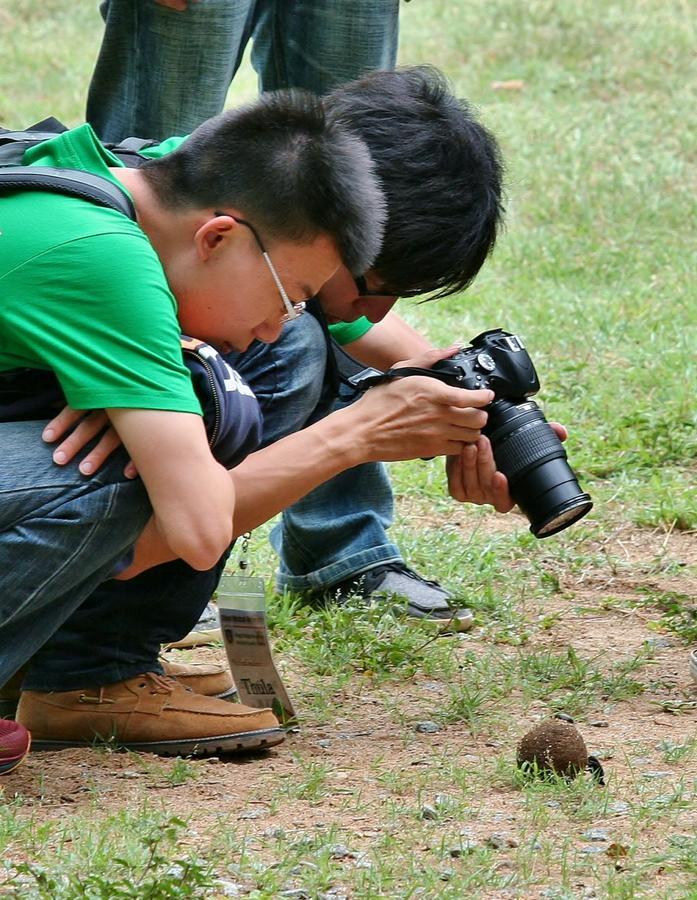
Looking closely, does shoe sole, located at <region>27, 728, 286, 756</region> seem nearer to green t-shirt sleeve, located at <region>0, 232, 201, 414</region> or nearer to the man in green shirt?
the man in green shirt

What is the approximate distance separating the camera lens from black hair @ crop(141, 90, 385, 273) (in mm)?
514

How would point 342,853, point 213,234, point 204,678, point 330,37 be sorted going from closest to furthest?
point 342,853 < point 213,234 < point 204,678 < point 330,37

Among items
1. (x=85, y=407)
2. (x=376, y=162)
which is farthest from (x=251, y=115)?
(x=85, y=407)

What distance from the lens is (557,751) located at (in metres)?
2.48

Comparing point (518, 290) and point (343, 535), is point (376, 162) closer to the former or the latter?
point (343, 535)

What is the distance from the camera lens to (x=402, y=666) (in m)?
3.22

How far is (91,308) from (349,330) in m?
1.11

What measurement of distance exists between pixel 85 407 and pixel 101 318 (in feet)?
0.46

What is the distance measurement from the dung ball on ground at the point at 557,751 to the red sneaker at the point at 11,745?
0.86 m

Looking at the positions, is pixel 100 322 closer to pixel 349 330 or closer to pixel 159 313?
pixel 159 313

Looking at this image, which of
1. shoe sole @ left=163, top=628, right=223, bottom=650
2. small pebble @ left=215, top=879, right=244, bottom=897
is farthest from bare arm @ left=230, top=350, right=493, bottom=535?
small pebble @ left=215, top=879, right=244, bottom=897

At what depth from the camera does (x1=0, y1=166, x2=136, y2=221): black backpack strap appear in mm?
2320

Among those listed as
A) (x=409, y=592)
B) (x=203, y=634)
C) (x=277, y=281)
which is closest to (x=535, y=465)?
(x=277, y=281)

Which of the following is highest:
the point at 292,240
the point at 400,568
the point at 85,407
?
the point at 292,240
